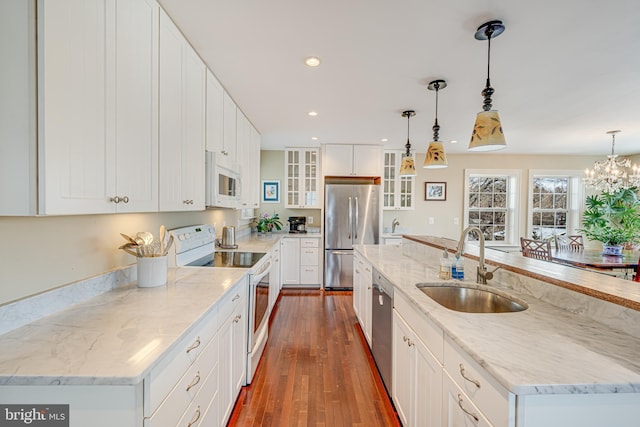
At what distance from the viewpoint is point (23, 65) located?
2.81 ft

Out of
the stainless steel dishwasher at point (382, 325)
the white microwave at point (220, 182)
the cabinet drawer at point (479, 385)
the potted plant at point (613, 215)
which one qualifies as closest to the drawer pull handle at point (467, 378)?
the cabinet drawer at point (479, 385)

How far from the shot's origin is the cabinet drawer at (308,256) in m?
4.79

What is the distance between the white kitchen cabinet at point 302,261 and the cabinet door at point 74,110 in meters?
3.69

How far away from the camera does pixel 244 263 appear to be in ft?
7.76

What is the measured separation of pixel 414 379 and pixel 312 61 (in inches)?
84.8

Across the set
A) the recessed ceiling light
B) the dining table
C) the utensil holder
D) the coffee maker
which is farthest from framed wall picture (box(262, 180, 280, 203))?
the dining table

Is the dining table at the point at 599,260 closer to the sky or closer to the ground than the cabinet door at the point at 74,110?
closer to the ground

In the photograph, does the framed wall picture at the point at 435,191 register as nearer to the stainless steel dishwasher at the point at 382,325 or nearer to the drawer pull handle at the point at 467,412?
the stainless steel dishwasher at the point at 382,325

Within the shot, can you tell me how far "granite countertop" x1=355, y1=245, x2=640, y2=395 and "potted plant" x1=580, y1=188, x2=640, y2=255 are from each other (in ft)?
15.4

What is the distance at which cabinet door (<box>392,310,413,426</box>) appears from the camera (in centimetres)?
158

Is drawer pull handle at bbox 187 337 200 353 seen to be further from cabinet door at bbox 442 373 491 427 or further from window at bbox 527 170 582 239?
window at bbox 527 170 582 239

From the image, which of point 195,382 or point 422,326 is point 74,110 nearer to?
point 195,382

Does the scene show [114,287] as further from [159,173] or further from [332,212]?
[332,212]

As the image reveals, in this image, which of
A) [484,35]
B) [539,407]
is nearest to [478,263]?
[539,407]
